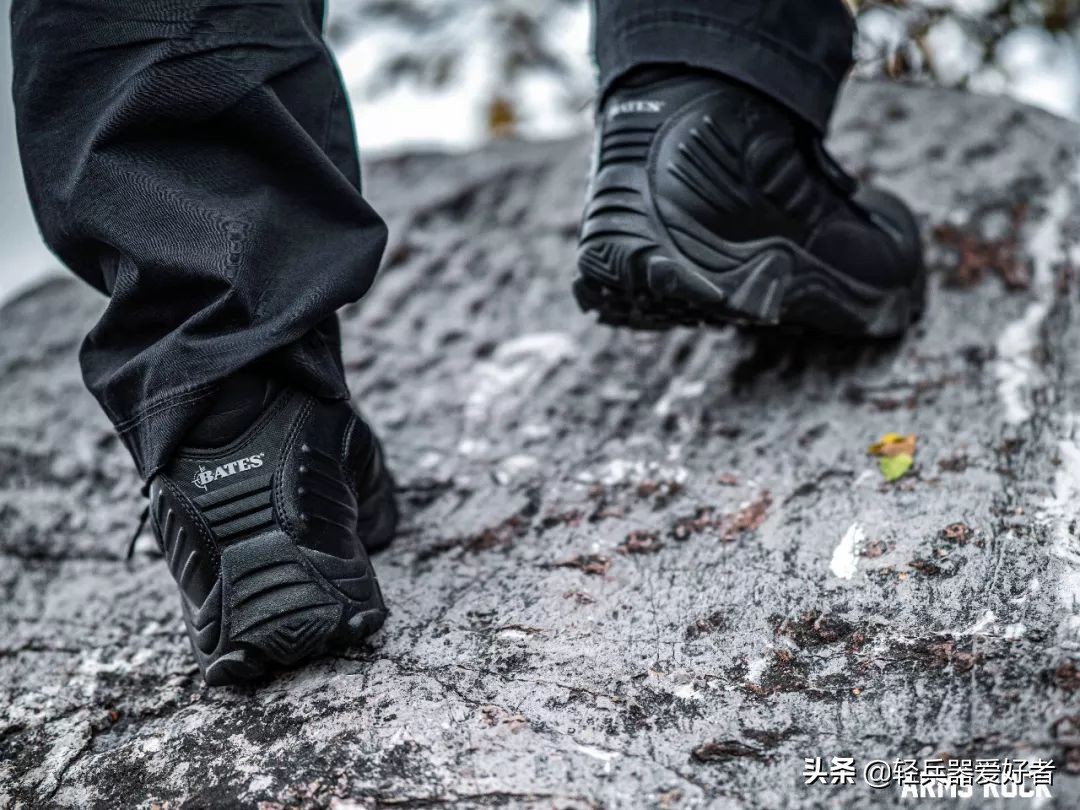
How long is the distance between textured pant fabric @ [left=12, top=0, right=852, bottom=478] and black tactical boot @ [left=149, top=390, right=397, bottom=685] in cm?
6

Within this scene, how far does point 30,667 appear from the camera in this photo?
4.38 feet

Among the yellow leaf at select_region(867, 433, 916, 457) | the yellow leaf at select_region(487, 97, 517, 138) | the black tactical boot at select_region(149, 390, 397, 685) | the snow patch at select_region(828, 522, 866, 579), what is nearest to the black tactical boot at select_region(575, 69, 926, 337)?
the yellow leaf at select_region(867, 433, 916, 457)

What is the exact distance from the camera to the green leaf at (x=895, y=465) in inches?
52.7

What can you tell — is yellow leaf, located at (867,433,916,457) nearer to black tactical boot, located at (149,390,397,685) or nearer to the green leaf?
the green leaf

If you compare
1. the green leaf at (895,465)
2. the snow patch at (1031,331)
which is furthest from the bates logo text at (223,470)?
the snow patch at (1031,331)

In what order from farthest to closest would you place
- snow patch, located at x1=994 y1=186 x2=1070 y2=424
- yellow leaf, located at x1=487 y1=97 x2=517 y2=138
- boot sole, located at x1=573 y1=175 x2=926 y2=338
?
yellow leaf, located at x1=487 y1=97 x2=517 y2=138 → snow patch, located at x1=994 y1=186 x2=1070 y2=424 → boot sole, located at x1=573 y1=175 x2=926 y2=338

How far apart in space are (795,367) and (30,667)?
53.9 inches

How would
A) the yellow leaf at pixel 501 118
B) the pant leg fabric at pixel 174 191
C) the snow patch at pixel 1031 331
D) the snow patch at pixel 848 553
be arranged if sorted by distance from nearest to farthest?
the pant leg fabric at pixel 174 191 < the snow patch at pixel 848 553 < the snow patch at pixel 1031 331 < the yellow leaf at pixel 501 118

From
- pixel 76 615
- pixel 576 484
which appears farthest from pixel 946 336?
pixel 76 615

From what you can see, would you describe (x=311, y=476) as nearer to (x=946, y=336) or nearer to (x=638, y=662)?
(x=638, y=662)

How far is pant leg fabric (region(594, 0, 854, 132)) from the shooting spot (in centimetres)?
135

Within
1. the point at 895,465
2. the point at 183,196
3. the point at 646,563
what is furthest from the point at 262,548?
the point at 895,465

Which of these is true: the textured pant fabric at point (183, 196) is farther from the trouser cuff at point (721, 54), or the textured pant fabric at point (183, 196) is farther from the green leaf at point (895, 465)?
the green leaf at point (895, 465)

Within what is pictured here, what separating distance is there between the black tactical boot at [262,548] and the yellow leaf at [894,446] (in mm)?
800
